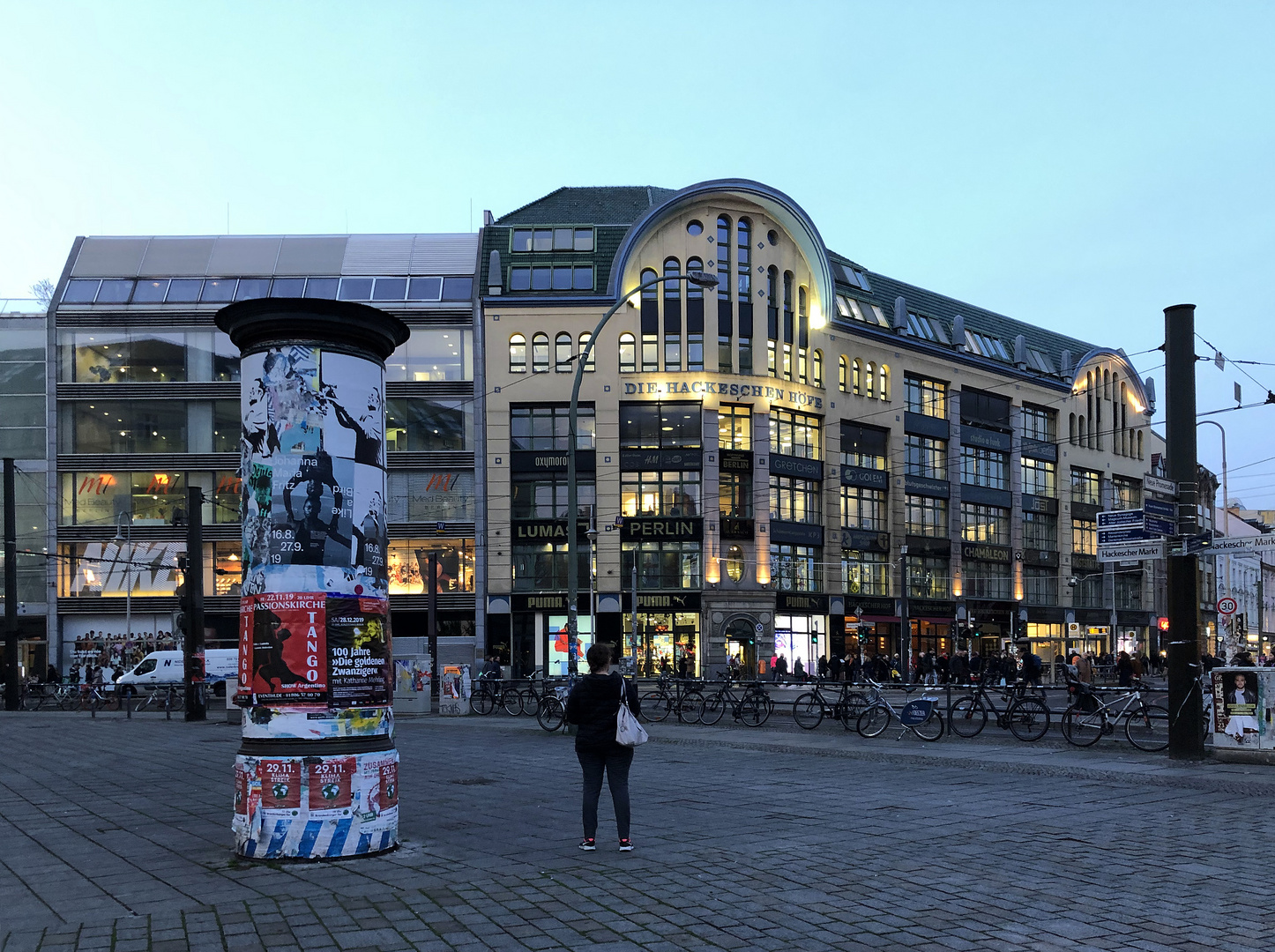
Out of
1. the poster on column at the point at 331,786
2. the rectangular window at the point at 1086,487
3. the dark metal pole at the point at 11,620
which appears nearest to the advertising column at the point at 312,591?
the poster on column at the point at 331,786

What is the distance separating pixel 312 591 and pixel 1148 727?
14.0 metres

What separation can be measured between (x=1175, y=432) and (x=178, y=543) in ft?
154

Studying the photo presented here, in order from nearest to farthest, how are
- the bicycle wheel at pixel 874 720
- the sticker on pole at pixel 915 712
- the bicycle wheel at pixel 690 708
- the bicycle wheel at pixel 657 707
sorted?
the sticker on pole at pixel 915 712 < the bicycle wheel at pixel 874 720 < the bicycle wheel at pixel 690 708 < the bicycle wheel at pixel 657 707

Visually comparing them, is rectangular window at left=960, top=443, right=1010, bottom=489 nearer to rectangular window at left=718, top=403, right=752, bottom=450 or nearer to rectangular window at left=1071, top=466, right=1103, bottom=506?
rectangular window at left=1071, top=466, right=1103, bottom=506

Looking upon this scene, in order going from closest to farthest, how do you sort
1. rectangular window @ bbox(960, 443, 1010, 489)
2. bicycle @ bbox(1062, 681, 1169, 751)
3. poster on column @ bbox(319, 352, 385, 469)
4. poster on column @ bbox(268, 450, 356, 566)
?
1. poster on column @ bbox(268, 450, 356, 566)
2. poster on column @ bbox(319, 352, 385, 469)
3. bicycle @ bbox(1062, 681, 1169, 751)
4. rectangular window @ bbox(960, 443, 1010, 489)

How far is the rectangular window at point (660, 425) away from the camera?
53625 millimetres

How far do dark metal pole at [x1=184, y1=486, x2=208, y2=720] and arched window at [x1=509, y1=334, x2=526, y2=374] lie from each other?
25.1 metres

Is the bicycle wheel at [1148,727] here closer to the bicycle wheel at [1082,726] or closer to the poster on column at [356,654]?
the bicycle wheel at [1082,726]

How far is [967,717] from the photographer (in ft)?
70.5

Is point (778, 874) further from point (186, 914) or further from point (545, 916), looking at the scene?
point (186, 914)

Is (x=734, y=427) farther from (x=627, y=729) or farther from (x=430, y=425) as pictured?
(x=627, y=729)

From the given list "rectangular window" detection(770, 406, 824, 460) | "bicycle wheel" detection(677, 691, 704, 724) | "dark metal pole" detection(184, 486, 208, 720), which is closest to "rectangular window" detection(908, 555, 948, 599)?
"rectangular window" detection(770, 406, 824, 460)

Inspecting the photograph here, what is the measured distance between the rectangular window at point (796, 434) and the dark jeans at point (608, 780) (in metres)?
46.0

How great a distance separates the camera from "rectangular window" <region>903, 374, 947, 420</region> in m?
62.7
